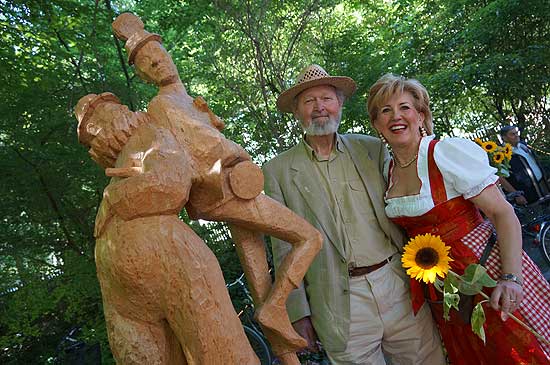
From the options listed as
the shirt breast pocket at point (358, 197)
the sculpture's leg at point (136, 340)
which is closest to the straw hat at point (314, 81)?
the shirt breast pocket at point (358, 197)

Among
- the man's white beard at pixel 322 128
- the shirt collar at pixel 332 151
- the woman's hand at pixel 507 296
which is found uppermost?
the man's white beard at pixel 322 128

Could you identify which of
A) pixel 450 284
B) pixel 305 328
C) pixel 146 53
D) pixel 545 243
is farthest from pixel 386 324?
pixel 545 243

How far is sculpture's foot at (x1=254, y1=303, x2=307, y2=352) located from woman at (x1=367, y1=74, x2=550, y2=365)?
0.75 meters

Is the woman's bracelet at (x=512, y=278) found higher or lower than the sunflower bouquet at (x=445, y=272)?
lower

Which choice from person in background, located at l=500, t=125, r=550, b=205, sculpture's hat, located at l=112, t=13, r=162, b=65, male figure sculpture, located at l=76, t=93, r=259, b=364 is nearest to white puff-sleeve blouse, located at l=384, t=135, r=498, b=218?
male figure sculpture, located at l=76, t=93, r=259, b=364

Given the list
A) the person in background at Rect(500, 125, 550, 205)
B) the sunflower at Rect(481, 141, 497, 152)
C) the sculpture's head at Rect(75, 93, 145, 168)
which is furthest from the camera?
the person in background at Rect(500, 125, 550, 205)

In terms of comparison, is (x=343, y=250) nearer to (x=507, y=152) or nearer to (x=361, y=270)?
(x=361, y=270)

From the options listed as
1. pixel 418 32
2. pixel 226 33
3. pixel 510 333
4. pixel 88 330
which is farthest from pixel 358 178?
pixel 418 32

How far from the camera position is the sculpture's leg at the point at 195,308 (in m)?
1.53

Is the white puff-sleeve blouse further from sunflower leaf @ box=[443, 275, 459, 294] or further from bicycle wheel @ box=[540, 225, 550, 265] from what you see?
bicycle wheel @ box=[540, 225, 550, 265]

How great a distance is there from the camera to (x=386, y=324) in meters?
2.11

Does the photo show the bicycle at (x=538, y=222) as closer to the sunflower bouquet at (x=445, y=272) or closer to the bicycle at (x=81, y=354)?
the sunflower bouquet at (x=445, y=272)

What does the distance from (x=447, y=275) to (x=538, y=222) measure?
15.8 feet

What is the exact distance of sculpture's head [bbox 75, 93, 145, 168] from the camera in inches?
66.5
